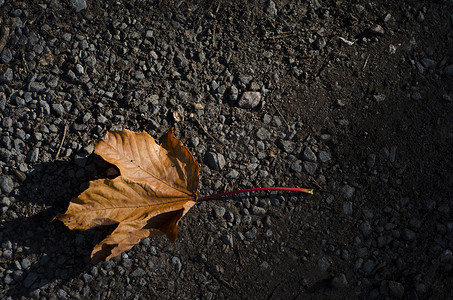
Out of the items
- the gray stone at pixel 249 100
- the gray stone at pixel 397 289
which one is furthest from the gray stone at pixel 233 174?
the gray stone at pixel 397 289

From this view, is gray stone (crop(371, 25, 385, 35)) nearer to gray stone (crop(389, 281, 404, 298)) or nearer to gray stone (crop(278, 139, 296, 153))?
gray stone (crop(278, 139, 296, 153))

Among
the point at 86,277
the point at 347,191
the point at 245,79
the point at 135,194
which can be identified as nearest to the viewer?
the point at 135,194

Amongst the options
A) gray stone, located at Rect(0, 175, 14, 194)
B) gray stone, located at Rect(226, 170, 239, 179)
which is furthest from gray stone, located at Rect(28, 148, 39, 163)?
gray stone, located at Rect(226, 170, 239, 179)

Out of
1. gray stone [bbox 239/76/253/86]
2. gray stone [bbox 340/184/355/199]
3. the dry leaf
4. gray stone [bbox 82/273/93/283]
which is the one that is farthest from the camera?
gray stone [bbox 239/76/253/86]

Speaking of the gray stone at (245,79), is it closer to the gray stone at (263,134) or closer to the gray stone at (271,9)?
the gray stone at (263,134)

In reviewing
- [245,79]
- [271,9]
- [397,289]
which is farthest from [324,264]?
[271,9]

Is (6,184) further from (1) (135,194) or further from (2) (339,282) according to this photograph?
(2) (339,282)
